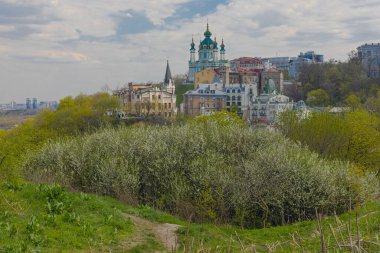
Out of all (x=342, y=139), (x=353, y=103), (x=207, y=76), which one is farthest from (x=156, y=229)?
(x=207, y=76)

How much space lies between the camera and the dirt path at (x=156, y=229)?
445 inches

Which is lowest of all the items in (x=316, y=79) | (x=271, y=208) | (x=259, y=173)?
(x=271, y=208)

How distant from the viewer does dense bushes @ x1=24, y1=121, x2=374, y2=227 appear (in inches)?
628

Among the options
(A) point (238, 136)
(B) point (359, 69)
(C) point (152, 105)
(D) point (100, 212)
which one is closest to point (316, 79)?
(B) point (359, 69)

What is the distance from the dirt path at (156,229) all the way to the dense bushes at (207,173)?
326 centimetres

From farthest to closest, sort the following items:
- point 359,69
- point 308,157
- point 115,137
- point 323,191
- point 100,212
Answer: point 359,69 → point 115,137 → point 308,157 → point 323,191 → point 100,212

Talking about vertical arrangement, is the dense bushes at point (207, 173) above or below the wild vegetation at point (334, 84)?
below

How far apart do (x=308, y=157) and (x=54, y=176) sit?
10.7 metres

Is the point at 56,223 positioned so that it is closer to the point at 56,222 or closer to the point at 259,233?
the point at 56,222

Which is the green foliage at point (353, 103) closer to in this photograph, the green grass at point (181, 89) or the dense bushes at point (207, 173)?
the dense bushes at point (207, 173)

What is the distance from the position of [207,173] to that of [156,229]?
5147mm

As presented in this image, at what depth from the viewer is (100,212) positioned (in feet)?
40.7

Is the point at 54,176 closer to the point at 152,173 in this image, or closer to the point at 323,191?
the point at 152,173

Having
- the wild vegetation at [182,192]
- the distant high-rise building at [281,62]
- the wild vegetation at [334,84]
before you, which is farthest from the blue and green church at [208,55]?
the wild vegetation at [182,192]
